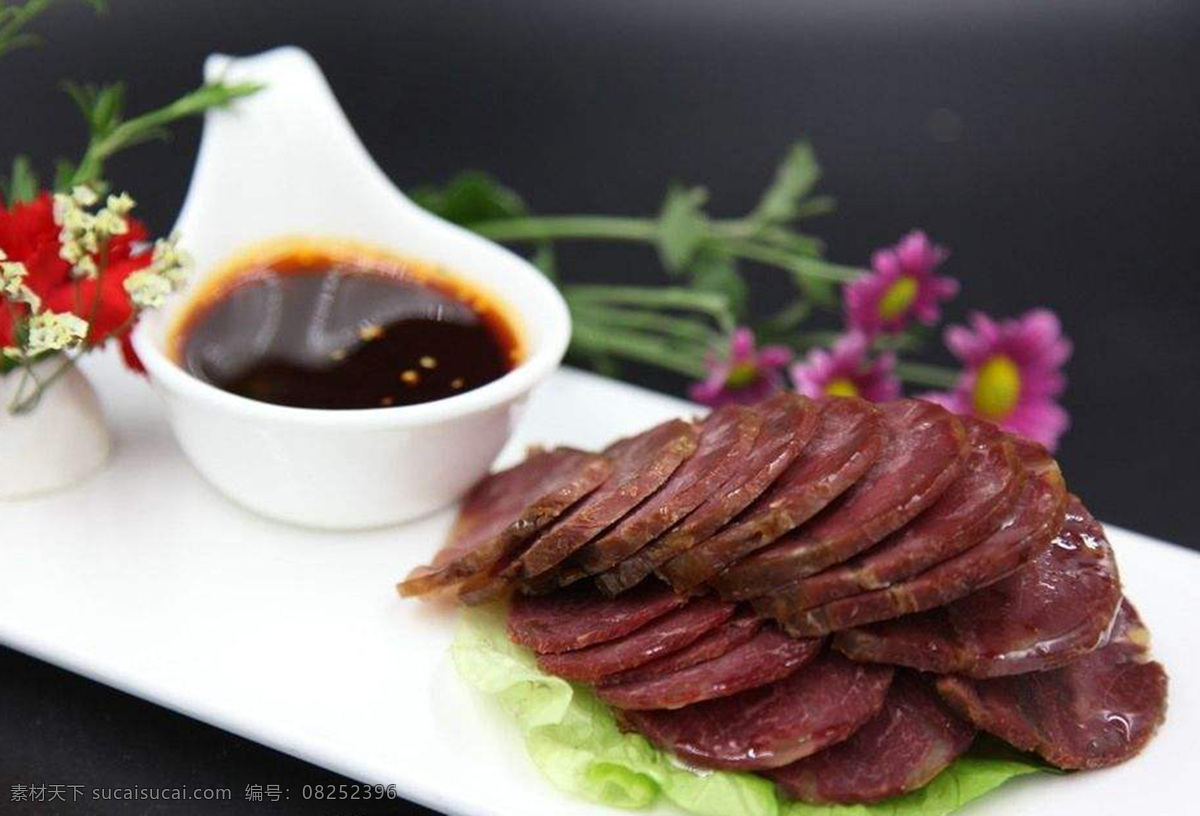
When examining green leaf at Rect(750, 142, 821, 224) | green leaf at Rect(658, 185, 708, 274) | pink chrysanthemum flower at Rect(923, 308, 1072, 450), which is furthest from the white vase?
pink chrysanthemum flower at Rect(923, 308, 1072, 450)

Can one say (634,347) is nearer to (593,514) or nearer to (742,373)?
(742,373)

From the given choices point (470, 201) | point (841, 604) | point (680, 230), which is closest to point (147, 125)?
point (470, 201)

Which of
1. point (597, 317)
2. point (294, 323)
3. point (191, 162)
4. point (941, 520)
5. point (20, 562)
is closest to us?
point (941, 520)

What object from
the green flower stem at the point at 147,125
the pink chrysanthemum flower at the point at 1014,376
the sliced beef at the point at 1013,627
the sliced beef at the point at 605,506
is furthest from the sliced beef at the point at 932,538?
the green flower stem at the point at 147,125

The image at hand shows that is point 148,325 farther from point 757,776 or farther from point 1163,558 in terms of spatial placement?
point 1163,558

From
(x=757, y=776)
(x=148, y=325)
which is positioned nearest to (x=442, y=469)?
(x=148, y=325)

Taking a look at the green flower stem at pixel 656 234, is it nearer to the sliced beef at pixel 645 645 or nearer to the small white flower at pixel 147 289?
the small white flower at pixel 147 289
